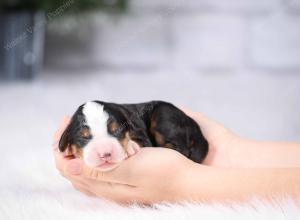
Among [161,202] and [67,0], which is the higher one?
[67,0]

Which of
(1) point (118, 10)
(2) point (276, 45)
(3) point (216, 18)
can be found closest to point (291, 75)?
(2) point (276, 45)

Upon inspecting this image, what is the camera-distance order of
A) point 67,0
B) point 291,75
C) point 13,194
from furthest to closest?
point 291,75, point 67,0, point 13,194

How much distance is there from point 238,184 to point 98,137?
0.90ft

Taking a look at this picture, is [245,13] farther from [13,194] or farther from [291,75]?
[13,194]

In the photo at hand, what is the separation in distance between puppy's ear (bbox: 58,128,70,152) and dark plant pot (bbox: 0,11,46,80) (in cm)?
183

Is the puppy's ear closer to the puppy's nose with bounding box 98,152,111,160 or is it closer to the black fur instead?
the black fur

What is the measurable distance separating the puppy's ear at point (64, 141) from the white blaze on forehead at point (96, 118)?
58mm

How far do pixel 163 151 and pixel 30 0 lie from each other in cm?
215

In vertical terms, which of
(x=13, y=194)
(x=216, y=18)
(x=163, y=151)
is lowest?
(x=13, y=194)

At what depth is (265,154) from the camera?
1.25 m

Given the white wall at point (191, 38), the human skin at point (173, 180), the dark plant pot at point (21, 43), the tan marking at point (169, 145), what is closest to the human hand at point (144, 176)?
the human skin at point (173, 180)

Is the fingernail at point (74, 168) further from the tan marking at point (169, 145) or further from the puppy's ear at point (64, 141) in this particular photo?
the tan marking at point (169, 145)

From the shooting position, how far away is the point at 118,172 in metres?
1.03

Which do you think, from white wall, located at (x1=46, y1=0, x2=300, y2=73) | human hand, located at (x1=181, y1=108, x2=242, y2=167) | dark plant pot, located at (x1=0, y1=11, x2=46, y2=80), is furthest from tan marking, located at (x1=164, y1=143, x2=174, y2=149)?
white wall, located at (x1=46, y1=0, x2=300, y2=73)
